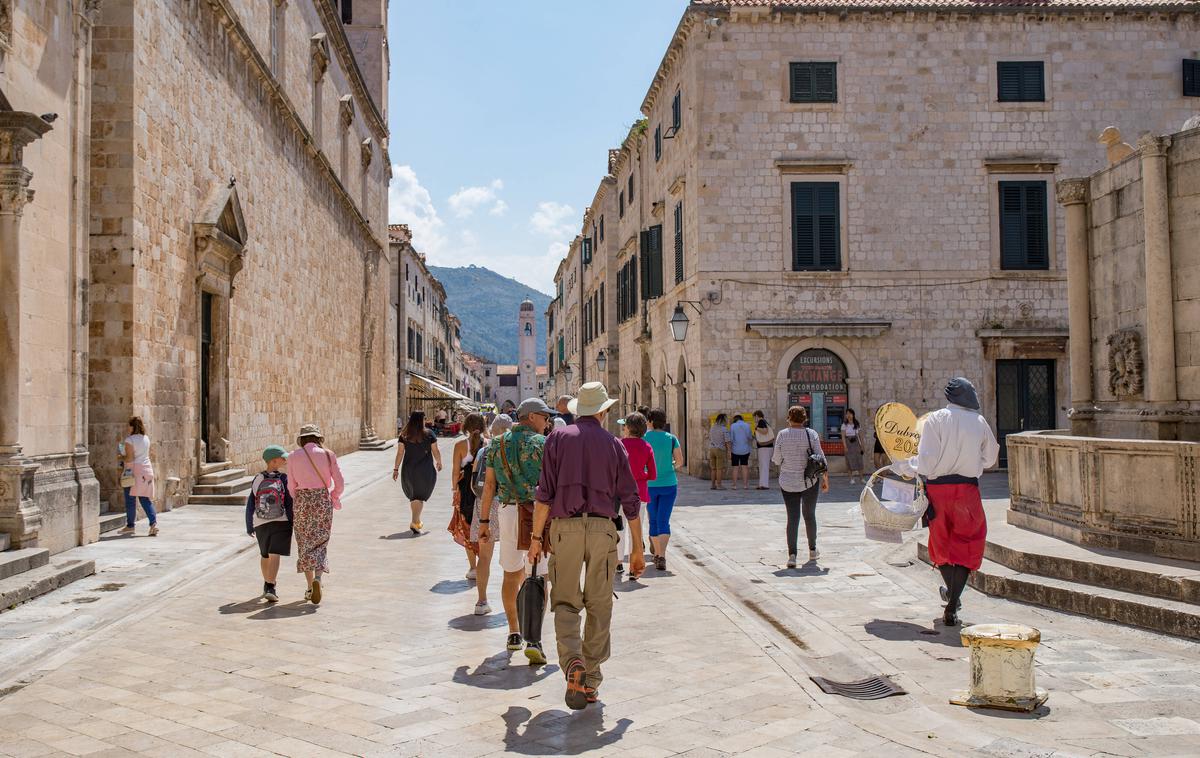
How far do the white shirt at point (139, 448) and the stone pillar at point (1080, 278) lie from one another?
10.6 metres

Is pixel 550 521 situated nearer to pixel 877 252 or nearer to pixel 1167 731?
pixel 1167 731

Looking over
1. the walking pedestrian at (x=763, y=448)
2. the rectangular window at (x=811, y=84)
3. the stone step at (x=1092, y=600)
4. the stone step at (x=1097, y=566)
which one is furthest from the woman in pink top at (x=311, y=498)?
the rectangular window at (x=811, y=84)

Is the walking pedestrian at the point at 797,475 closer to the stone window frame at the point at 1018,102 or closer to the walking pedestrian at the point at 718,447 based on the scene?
the walking pedestrian at the point at 718,447

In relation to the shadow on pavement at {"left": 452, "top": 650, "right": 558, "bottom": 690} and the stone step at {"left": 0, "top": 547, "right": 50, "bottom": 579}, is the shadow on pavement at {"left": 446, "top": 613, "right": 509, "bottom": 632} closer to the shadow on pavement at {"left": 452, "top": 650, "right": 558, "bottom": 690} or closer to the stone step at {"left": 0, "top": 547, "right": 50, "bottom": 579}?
the shadow on pavement at {"left": 452, "top": 650, "right": 558, "bottom": 690}

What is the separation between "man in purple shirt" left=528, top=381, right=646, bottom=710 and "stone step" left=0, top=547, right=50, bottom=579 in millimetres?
5321

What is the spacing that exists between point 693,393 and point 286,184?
10367mm

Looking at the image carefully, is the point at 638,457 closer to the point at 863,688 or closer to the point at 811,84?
the point at 863,688

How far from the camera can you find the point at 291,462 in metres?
8.46

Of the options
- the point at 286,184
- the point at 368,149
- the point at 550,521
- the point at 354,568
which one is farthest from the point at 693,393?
the point at 368,149

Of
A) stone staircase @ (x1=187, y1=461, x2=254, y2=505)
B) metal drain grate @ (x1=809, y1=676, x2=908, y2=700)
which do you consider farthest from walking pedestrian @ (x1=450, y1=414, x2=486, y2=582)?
stone staircase @ (x1=187, y1=461, x2=254, y2=505)

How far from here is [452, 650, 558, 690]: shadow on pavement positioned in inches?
229

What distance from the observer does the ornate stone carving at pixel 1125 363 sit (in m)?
9.38

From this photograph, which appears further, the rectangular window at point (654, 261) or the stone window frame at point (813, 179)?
the rectangular window at point (654, 261)

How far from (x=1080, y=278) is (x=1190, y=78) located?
14.8 meters
